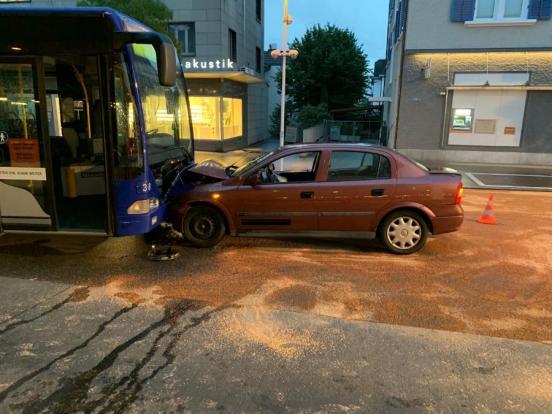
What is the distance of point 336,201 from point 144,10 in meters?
10.6

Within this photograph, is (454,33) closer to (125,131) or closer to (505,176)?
(505,176)

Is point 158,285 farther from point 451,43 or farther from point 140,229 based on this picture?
point 451,43

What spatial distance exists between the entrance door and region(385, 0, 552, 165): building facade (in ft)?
49.0

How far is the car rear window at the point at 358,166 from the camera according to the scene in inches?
258

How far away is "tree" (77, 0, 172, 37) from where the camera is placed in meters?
13.6

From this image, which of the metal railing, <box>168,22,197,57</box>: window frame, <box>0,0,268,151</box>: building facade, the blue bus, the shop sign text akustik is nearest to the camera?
the blue bus

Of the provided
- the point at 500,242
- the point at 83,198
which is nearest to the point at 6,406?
the point at 83,198

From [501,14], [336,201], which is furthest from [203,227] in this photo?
[501,14]

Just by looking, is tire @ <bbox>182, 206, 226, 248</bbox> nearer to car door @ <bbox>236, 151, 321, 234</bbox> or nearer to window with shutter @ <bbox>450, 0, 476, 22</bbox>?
car door @ <bbox>236, 151, 321, 234</bbox>

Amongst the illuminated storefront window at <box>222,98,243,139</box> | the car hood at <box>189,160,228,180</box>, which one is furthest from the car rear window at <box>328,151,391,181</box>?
the illuminated storefront window at <box>222,98,243,139</box>

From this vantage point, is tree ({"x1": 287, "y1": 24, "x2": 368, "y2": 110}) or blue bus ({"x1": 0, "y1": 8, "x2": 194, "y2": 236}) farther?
tree ({"x1": 287, "y1": 24, "x2": 368, "y2": 110})

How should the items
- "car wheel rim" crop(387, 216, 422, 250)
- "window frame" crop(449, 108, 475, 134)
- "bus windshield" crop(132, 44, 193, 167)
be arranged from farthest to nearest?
"window frame" crop(449, 108, 475, 134)
"car wheel rim" crop(387, 216, 422, 250)
"bus windshield" crop(132, 44, 193, 167)

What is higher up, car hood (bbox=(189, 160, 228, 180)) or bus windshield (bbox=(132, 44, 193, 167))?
bus windshield (bbox=(132, 44, 193, 167))

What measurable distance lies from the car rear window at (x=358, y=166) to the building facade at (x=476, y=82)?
1226cm
